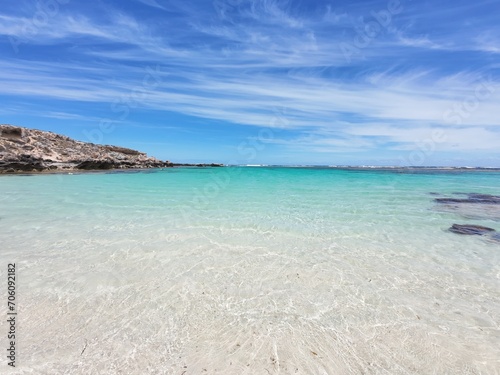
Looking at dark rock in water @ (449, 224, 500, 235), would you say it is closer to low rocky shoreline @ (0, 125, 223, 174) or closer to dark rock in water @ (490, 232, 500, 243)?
dark rock in water @ (490, 232, 500, 243)

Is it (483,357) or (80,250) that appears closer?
(483,357)

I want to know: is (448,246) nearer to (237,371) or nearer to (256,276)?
(256,276)

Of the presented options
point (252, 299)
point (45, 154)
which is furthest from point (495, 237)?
point (45, 154)

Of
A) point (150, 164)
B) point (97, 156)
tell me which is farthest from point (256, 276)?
point (150, 164)

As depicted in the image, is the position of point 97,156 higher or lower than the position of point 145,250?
higher

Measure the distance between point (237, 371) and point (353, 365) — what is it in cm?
149

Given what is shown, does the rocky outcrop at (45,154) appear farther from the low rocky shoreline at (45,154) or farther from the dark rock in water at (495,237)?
the dark rock in water at (495,237)

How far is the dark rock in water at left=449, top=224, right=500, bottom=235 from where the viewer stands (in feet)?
32.6

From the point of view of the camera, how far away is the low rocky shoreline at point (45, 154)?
4341 cm

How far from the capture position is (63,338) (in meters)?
3.88

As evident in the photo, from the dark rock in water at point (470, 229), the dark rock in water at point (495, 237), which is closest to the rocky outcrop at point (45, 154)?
the dark rock in water at point (470, 229)

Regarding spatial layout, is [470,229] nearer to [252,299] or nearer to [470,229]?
[470,229]

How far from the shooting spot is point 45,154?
159 feet

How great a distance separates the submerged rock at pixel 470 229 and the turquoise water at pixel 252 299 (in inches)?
26.9
